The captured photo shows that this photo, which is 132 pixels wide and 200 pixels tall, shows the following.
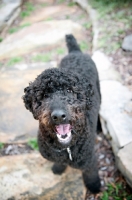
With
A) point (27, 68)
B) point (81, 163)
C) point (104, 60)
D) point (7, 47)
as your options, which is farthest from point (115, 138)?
point (7, 47)

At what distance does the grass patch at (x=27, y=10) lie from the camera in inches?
315

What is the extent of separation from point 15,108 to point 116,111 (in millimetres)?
1717

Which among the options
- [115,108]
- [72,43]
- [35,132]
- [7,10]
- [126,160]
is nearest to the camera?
[126,160]

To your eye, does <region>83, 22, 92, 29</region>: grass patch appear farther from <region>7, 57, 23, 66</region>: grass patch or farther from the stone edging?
the stone edging

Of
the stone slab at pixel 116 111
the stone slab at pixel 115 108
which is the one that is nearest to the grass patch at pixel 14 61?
the stone slab at pixel 115 108

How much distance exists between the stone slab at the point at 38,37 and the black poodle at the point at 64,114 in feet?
11.4

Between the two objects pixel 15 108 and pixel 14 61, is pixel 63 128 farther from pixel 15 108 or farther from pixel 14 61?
pixel 14 61

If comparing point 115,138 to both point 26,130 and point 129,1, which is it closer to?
point 26,130

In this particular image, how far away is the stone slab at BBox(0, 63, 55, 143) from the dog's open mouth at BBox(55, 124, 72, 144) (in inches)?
56.4

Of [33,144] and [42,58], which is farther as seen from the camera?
[42,58]

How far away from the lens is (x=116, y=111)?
3191 millimetres

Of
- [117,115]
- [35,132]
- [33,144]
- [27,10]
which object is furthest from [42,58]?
[27,10]

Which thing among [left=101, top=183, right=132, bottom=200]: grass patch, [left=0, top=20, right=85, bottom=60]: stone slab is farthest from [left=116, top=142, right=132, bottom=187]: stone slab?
[left=0, top=20, right=85, bottom=60]: stone slab

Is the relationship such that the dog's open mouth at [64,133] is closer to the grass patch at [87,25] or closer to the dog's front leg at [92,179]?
the dog's front leg at [92,179]
